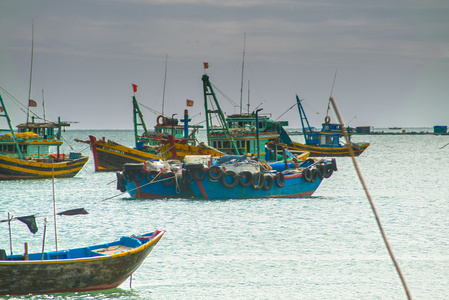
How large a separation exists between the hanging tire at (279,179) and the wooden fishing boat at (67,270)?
2089 cm

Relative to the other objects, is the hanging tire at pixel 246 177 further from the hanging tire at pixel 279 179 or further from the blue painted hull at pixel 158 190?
the blue painted hull at pixel 158 190

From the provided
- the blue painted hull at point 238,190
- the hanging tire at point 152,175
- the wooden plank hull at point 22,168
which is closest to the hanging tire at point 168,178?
the hanging tire at point 152,175

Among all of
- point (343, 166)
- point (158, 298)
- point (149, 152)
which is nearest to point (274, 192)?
point (158, 298)

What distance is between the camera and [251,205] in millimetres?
37562

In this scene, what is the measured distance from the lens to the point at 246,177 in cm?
3734

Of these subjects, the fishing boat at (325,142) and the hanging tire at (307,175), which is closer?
the hanging tire at (307,175)

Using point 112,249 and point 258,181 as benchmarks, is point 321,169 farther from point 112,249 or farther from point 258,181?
point 112,249

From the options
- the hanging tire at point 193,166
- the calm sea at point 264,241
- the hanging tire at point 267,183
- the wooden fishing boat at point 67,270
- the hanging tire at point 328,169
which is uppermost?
the hanging tire at point 193,166

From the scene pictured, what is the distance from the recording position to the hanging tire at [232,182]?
36.8 meters

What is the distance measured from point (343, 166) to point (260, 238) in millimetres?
62024

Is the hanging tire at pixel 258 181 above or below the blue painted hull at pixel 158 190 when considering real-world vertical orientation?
above

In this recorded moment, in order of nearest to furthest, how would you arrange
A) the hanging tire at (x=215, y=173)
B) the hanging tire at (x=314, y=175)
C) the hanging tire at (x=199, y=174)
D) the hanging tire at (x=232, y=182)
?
the hanging tire at (x=215, y=173) → the hanging tire at (x=199, y=174) → the hanging tire at (x=232, y=182) → the hanging tire at (x=314, y=175)

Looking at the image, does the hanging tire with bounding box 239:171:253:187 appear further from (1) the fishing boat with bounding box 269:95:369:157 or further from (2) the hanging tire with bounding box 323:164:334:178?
(1) the fishing boat with bounding box 269:95:369:157

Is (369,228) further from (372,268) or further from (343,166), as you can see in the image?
(343,166)
